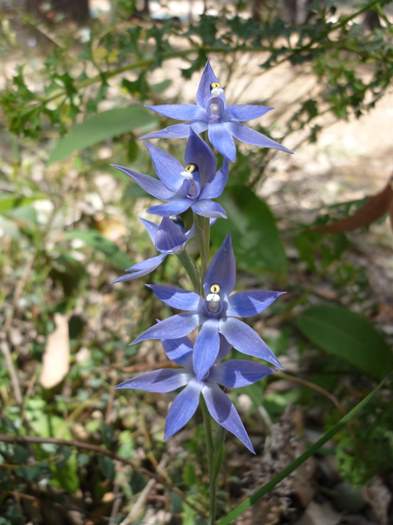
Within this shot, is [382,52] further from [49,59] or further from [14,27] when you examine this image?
[14,27]

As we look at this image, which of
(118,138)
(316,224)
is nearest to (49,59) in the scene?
(118,138)

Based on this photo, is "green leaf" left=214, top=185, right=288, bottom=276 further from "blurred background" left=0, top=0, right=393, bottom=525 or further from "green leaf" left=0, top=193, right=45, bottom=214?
"green leaf" left=0, top=193, right=45, bottom=214

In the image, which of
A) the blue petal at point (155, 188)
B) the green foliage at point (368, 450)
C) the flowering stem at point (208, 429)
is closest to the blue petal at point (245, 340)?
the flowering stem at point (208, 429)

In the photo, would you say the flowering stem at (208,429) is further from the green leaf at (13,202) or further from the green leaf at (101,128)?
the green leaf at (13,202)

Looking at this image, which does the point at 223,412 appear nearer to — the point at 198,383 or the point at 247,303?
the point at 198,383

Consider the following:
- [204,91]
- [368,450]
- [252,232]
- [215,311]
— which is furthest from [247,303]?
[252,232]
